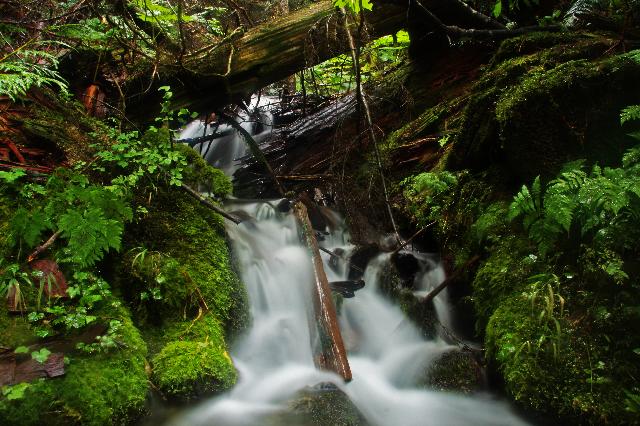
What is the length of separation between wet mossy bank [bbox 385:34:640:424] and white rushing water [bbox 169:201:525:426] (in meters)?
0.51

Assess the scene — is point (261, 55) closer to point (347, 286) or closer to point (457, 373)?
point (347, 286)

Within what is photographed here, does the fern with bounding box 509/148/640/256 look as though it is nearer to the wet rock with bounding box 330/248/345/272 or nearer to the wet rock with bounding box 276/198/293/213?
the wet rock with bounding box 330/248/345/272

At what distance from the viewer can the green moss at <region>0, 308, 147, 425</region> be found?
229 cm

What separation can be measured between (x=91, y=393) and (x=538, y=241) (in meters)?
3.07

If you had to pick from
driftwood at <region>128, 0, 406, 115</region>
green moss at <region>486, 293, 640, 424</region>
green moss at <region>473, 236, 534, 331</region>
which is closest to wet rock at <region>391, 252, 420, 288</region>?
green moss at <region>473, 236, 534, 331</region>

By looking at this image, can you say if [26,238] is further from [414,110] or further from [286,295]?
[414,110]

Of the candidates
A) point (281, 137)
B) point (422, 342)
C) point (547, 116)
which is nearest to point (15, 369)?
point (422, 342)

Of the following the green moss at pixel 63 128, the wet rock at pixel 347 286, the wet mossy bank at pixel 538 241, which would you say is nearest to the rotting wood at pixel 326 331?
the wet rock at pixel 347 286

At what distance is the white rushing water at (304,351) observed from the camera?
3.11 metres

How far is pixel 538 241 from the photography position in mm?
3062

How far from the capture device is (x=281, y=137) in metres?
7.18

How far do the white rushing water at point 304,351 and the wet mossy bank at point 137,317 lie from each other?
0.23m

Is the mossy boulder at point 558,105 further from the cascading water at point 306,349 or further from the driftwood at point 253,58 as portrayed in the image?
the driftwood at point 253,58

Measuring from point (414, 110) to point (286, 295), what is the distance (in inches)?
139
